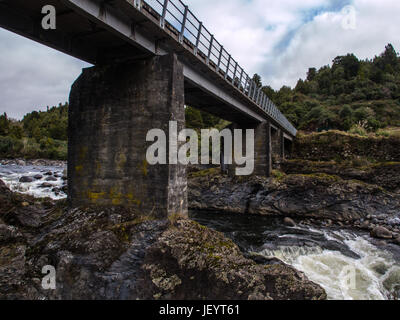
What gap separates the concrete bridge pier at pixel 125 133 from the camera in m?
7.46

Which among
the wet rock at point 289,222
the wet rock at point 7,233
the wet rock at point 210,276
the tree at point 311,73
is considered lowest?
the wet rock at point 289,222

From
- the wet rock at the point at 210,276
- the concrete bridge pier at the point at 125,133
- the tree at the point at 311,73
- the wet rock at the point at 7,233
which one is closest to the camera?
the wet rock at the point at 210,276

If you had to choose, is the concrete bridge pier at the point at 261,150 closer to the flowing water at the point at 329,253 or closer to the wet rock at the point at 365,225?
the flowing water at the point at 329,253

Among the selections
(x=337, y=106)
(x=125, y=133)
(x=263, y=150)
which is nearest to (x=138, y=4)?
(x=125, y=133)

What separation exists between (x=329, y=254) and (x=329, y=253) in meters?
0.12

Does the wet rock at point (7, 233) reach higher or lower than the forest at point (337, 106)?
lower

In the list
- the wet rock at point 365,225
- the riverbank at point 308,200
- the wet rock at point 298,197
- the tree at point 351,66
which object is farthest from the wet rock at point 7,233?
the tree at point 351,66

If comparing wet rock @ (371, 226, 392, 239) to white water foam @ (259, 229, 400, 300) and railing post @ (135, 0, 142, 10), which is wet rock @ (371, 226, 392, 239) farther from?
railing post @ (135, 0, 142, 10)

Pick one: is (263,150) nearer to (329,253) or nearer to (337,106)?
(329,253)

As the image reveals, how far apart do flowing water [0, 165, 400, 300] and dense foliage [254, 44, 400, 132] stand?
2200 centimetres

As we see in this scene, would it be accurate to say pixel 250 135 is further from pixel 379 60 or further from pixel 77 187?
pixel 379 60

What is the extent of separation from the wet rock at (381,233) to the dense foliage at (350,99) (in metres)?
20.6
